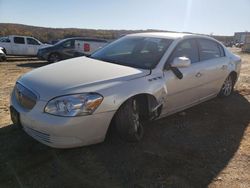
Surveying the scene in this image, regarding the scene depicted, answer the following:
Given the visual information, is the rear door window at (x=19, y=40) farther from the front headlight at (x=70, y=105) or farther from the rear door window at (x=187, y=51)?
the front headlight at (x=70, y=105)

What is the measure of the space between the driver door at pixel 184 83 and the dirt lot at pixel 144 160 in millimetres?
408

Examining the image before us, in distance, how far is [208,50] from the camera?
18.6 feet

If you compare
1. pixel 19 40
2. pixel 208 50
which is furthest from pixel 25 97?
pixel 19 40

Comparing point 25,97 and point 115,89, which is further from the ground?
point 115,89

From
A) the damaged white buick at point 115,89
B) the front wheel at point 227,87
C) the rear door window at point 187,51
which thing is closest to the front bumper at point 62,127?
the damaged white buick at point 115,89

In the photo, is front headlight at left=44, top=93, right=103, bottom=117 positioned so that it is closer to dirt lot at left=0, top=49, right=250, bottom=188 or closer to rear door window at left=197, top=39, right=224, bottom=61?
dirt lot at left=0, top=49, right=250, bottom=188

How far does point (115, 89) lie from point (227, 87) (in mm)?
4033

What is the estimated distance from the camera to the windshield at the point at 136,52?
4406mm

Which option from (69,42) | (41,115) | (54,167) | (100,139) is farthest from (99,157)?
(69,42)

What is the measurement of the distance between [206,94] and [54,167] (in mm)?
3456

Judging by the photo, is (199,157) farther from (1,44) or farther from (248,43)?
(248,43)

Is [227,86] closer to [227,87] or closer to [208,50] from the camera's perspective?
[227,87]

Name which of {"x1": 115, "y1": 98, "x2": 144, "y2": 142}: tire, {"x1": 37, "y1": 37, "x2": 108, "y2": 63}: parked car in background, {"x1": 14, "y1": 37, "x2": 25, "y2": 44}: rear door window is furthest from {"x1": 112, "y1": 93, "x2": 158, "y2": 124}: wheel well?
{"x1": 14, "y1": 37, "x2": 25, "y2": 44}: rear door window

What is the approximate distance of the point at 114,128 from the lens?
3809 mm
